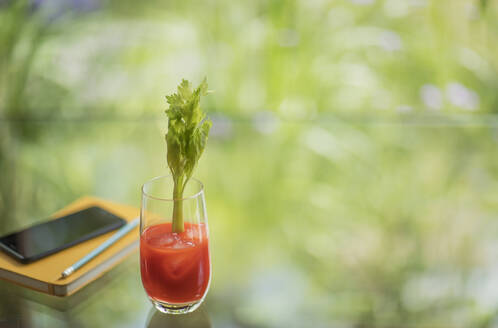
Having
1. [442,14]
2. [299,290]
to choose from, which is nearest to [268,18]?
[442,14]

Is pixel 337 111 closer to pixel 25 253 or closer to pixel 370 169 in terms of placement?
pixel 370 169

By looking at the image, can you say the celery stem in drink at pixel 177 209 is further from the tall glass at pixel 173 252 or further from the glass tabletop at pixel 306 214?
the glass tabletop at pixel 306 214

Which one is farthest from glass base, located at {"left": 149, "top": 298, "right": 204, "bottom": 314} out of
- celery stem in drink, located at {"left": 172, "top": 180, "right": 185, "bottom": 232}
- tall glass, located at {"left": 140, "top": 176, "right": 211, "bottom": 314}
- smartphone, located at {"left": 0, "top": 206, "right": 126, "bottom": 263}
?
smartphone, located at {"left": 0, "top": 206, "right": 126, "bottom": 263}

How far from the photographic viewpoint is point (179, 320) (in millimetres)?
777

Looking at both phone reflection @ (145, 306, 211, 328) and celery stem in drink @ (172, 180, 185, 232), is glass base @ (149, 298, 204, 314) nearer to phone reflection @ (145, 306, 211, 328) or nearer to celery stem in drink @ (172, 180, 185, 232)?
phone reflection @ (145, 306, 211, 328)

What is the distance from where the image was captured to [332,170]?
138 centimetres

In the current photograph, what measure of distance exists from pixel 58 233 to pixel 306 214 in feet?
1.61

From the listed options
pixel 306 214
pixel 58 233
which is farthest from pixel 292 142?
pixel 58 233

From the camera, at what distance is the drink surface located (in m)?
0.74

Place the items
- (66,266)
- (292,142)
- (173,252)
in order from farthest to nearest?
(292,142) → (66,266) → (173,252)

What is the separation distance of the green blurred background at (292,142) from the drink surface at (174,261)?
7cm

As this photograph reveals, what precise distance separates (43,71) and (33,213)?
1.30 meters

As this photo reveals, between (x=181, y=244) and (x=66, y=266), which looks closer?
(x=181, y=244)

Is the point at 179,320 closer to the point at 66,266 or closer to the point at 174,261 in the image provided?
the point at 174,261
